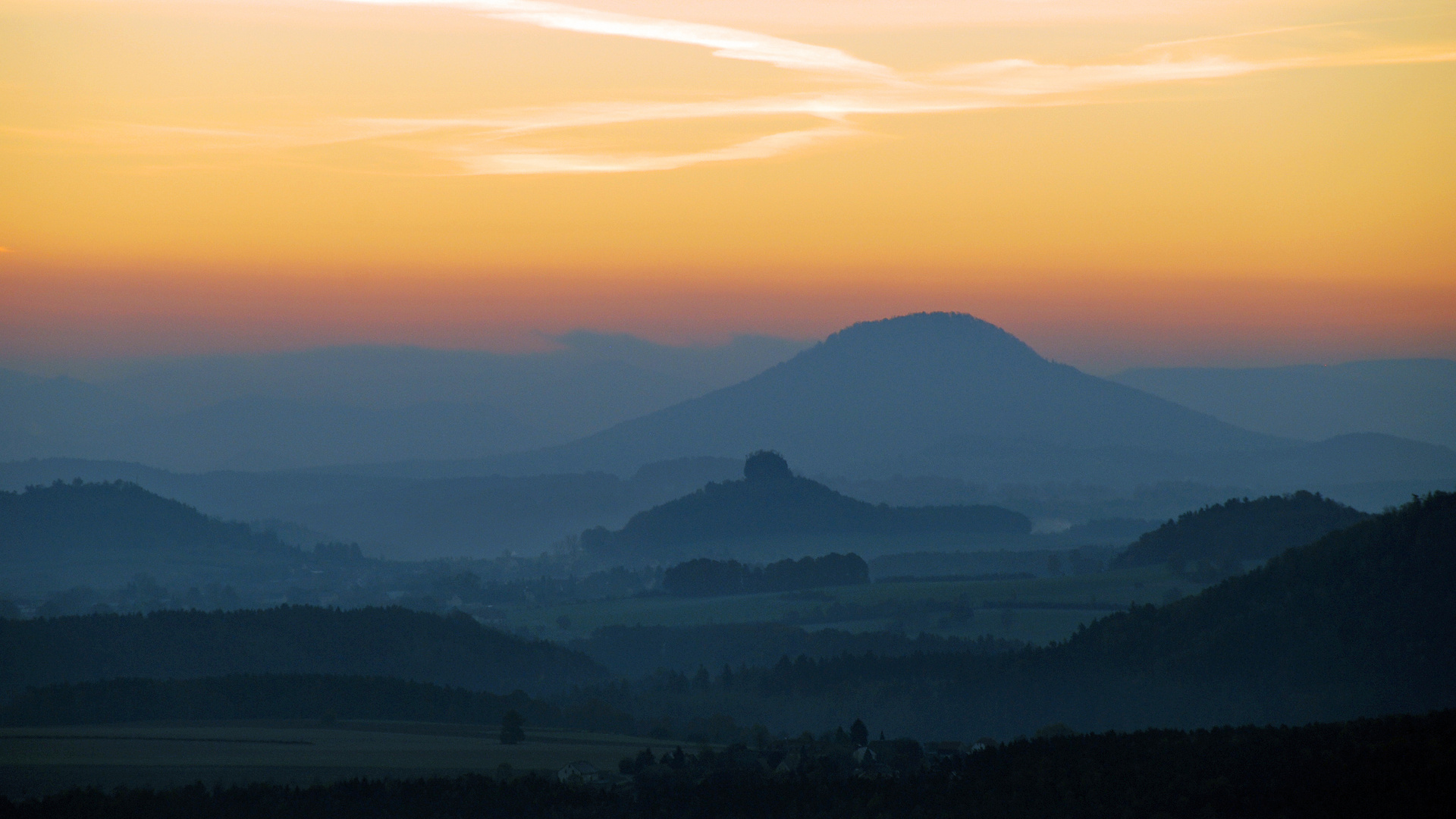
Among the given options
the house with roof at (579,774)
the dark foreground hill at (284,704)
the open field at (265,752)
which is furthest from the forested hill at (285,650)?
the house with roof at (579,774)

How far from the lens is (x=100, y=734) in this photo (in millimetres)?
103375

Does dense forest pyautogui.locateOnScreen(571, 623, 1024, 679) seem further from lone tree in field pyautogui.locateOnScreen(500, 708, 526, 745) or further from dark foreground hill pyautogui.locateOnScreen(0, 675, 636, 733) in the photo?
lone tree in field pyautogui.locateOnScreen(500, 708, 526, 745)

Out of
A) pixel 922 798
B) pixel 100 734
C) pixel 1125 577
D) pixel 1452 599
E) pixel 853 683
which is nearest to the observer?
pixel 922 798

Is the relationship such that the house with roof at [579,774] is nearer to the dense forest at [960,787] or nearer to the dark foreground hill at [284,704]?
the dense forest at [960,787]

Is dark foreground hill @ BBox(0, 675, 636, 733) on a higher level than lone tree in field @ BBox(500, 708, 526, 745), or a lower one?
higher

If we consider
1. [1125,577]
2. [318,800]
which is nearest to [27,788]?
[318,800]

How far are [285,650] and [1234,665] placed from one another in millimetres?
87254

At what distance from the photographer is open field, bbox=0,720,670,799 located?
82188mm

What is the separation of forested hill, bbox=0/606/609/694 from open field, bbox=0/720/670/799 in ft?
115

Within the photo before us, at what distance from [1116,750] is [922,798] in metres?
9.00

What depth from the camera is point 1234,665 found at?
400ft

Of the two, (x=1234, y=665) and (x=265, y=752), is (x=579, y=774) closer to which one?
(x=265, y=752)

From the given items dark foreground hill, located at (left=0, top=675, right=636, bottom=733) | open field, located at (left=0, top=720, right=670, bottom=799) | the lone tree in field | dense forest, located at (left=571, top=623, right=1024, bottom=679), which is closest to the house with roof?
open field, located at (left=0, top=720, right=670, bottom=799)

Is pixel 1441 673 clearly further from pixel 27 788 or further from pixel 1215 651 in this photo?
pixel 27 788
